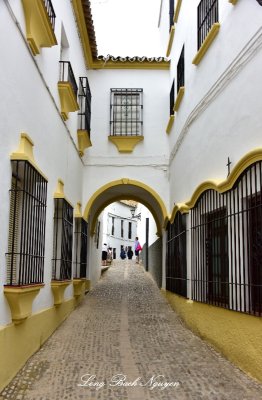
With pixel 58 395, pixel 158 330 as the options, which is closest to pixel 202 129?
pixel 158 330

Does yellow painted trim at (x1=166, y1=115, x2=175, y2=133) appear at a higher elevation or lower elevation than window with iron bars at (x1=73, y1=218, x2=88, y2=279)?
higher

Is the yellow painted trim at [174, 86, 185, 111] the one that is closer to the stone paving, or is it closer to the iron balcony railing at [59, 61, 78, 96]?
the iron balcony railing at [59, 61, 78, 96]

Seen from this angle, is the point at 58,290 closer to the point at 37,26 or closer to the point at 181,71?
the point at 37,26

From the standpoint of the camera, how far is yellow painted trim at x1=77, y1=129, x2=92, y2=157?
1069 centimetres

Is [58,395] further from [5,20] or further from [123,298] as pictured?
[123,298]

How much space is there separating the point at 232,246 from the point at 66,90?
4284mm

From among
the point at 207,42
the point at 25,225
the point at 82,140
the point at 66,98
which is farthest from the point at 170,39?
the point at 25,225

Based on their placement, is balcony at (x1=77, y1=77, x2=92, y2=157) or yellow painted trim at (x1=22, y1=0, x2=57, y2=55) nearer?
yellow painted trim at (x1=22, y1=0, x2=57, y2=55)

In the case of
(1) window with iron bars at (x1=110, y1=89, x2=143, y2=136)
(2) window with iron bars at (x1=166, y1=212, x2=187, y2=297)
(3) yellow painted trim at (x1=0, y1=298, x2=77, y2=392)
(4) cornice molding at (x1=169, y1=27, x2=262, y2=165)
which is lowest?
(3) yellow painted trim at (x1=0, y1=298, x2=77, y2=392)

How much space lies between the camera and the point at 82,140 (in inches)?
433

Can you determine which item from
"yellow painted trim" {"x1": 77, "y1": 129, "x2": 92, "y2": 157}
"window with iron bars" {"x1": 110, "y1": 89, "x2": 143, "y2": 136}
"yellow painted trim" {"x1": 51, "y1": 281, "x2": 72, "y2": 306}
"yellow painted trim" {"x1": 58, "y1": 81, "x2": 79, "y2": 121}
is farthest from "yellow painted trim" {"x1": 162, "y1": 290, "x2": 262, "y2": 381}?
"window with iron bars" {"x1": 110, "y1": 89, "x2": 143, "y2": 136}

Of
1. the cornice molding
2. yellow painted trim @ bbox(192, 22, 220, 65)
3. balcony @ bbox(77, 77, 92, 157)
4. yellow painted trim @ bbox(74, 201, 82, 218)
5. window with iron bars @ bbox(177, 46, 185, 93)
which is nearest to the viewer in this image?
the cornice molding

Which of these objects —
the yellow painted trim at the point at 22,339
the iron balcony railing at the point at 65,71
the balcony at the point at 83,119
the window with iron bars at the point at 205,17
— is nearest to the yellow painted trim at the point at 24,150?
the yellow painted trim at the point at 22,339

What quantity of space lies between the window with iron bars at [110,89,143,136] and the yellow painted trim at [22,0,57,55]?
6.00 metres
